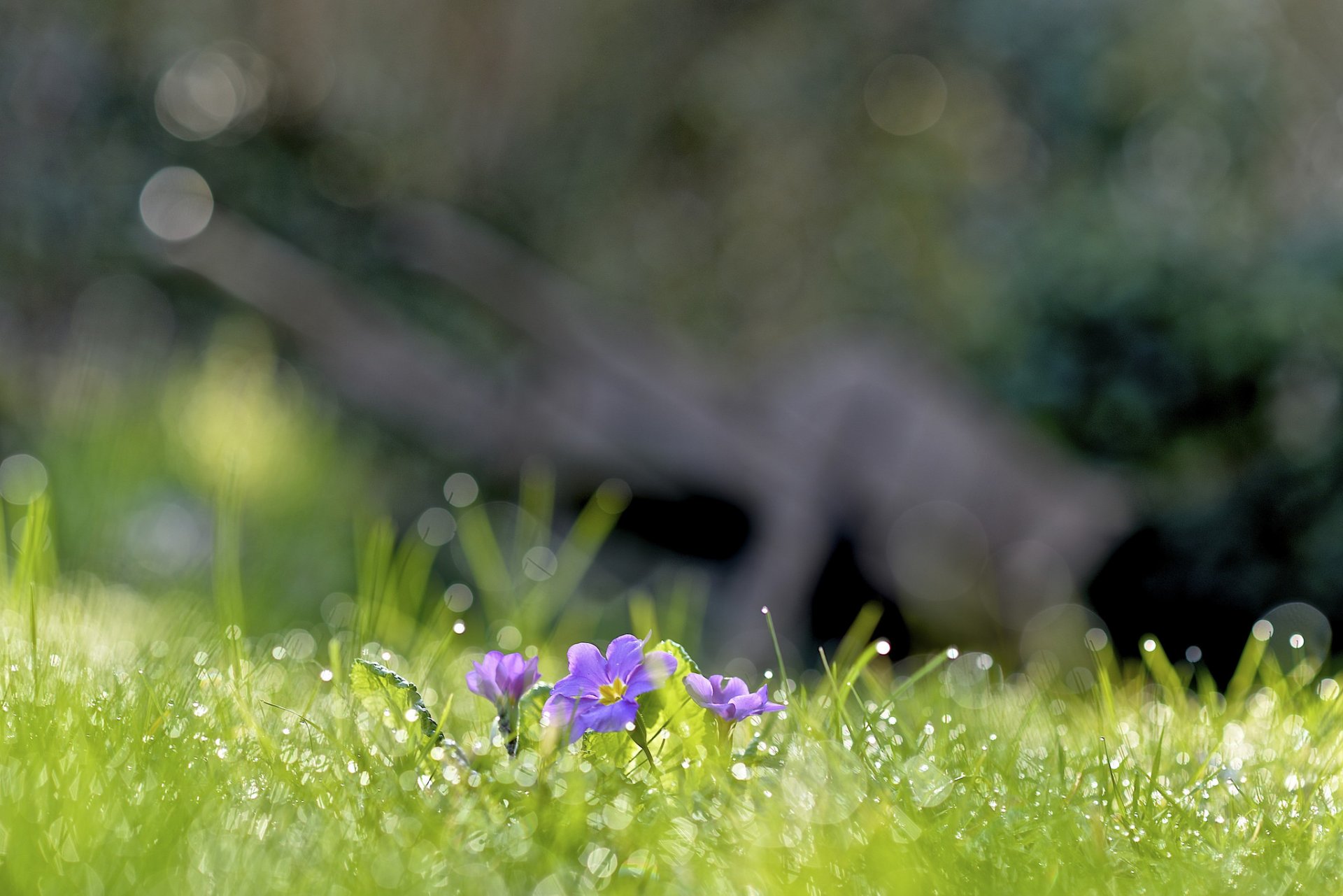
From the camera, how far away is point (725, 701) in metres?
1.01

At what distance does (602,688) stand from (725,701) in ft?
0.39

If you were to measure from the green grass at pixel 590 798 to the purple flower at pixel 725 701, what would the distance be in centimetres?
4

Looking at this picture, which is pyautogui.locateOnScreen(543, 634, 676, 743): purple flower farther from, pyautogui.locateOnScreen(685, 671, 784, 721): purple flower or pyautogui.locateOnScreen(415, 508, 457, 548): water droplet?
pyautogui.locateOnScreen(415, 508, 457, 548): water droplet

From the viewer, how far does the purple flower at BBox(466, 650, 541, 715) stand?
0.99 meters

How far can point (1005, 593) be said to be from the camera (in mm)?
4531

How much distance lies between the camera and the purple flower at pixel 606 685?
925 mm

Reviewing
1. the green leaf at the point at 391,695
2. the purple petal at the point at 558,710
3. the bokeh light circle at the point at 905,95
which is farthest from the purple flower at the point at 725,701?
the bokeh light circle at the point at 905,95

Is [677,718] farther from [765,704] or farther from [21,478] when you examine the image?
[21,478]

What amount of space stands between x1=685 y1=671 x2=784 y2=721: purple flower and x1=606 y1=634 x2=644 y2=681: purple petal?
5 cm

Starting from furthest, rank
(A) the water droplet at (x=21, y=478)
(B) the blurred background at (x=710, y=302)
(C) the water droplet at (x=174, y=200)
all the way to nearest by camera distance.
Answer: (C) the water droplet at (x=174, y=200), (B) the blurred background at (x=710, y=302), (A) the water droplet at (x=21, y=478)

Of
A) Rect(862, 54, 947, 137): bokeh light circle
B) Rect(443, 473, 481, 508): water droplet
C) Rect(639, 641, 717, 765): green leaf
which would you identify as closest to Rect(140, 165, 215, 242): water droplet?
Rect(443, 473, 481, 508): water droplet

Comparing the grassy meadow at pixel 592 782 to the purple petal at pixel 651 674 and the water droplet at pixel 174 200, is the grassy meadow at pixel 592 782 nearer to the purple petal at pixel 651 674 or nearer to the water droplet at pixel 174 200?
the purple petal at pixel 651 674

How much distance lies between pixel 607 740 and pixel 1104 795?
1.51ft

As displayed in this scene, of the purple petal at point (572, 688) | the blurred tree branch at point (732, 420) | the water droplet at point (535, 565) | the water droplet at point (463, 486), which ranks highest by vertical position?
the purple petal at point (572, 688)
